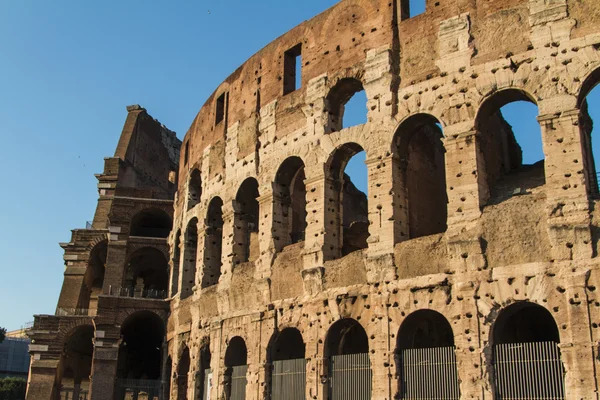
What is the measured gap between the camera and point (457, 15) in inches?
512

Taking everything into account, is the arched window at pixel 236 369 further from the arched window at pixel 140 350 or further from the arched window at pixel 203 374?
the arched window at pixel 140 350

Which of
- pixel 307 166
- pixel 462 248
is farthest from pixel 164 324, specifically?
pixel 462 248

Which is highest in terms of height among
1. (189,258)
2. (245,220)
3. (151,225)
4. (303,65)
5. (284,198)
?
(303,65)

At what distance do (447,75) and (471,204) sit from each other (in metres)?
2.56

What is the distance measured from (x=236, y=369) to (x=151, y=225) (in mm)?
12160

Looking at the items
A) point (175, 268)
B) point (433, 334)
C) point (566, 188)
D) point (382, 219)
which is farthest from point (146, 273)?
point (566, 188)

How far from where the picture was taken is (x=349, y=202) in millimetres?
22297

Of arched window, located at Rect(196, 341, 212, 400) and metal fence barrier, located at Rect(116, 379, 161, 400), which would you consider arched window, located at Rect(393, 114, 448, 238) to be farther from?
metal fence barrier, located at Rect(116, 379, 161, 400)

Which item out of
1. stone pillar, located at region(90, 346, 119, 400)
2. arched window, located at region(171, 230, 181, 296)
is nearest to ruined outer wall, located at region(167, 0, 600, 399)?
arched window, located at region(171, 230, 181, 296)

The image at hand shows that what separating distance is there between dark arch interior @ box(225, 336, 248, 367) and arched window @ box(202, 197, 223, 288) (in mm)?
2425

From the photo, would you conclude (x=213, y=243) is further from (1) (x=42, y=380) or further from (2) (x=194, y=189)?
(1) (x=42, y=380)

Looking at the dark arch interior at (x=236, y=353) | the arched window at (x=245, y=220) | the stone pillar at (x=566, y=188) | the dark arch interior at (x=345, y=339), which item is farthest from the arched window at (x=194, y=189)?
the stone pillar at (x=566, y=188)

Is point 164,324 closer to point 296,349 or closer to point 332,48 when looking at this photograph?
point 296,349

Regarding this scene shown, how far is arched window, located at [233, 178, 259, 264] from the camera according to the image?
674 inches
